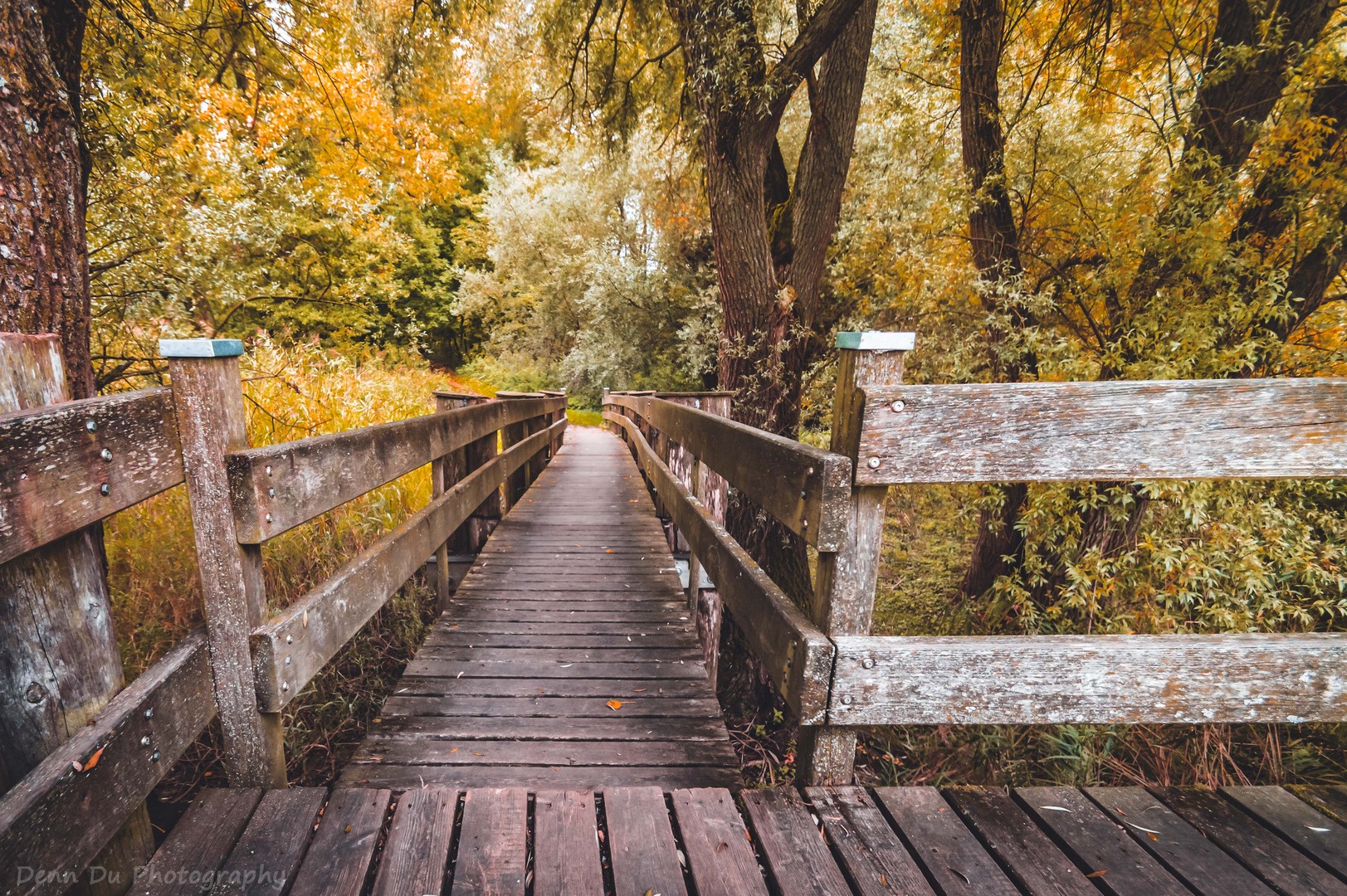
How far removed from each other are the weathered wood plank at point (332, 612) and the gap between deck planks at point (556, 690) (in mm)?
426

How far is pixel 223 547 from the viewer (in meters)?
1.43

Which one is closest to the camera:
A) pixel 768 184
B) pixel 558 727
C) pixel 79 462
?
pixel 79 462

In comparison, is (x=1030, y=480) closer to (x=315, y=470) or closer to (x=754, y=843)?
(x=754, y=843)

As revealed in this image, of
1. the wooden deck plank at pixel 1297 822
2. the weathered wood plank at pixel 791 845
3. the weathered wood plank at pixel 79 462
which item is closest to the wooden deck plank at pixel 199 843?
the weathered wood plank at pixel 79 462

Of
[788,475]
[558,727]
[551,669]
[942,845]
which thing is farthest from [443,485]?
[942,845]

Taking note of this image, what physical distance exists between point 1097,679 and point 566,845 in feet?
4.84

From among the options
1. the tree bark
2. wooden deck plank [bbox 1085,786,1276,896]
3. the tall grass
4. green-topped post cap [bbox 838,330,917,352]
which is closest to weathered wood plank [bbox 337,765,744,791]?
the tall grass

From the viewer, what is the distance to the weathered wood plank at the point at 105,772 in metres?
1.00

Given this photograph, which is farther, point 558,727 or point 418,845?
point 558,727

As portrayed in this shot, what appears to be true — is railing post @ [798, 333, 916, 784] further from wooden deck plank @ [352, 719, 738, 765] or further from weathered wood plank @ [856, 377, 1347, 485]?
wooden deck plank @ [352, 719, 738, 765]

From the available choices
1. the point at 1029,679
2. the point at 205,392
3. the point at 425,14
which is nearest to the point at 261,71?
the point at 425,14

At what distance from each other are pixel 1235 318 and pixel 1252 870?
2.86 metres

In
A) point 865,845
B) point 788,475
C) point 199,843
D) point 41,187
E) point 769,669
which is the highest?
point 41,187

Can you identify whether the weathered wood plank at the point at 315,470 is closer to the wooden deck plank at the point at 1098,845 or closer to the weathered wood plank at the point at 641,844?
the weathered wood plank at the point at 641,844
